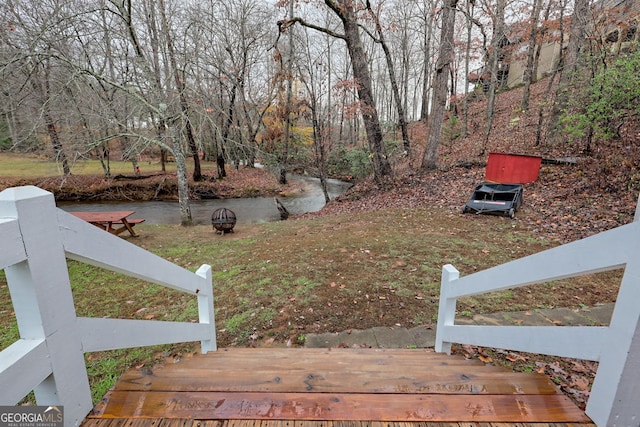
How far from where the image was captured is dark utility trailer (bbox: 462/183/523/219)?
6.93 m

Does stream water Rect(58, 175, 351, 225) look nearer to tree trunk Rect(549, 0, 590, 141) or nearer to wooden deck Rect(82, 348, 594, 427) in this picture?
tree trunk Rect(549, 0, 590, 141)

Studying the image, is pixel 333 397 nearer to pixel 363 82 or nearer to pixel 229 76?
pixel 363 82

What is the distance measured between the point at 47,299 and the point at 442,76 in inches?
484

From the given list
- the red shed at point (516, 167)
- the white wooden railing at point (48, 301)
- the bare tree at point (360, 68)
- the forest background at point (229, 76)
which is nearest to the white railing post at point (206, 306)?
the white wooden railing at point (48, 301)

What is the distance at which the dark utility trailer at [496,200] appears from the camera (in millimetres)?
6926

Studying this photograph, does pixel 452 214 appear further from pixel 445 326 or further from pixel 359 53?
pixel 359 53

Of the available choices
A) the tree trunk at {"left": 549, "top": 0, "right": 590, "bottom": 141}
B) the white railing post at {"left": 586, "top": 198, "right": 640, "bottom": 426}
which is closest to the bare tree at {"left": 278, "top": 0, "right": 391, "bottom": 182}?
the tree trunk at {"left": 549, "top": 0, "right": 590, "bottom": 141}

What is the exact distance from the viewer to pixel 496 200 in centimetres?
742

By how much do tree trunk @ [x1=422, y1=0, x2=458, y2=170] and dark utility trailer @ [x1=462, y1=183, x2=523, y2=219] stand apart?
13.5 feet

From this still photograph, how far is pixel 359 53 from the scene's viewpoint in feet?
34.0

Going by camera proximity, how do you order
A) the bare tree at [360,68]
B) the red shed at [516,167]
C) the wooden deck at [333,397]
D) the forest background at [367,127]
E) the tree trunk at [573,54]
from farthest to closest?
the bare tree at [360,68] → the tree trunk at [573,54] → the red shed at [516,167] → the forest background at [367,127] → the wooden deck at [333,397]

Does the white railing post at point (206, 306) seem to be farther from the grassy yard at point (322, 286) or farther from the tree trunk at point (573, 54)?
the tree trunk at point (573, 54)

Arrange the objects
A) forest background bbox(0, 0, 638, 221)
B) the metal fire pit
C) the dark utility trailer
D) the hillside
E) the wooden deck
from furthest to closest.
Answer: the metal fire pit
forest background bbox(0, 0, 638, 221)
the dark utility trailer
the hillside
the wooden deck

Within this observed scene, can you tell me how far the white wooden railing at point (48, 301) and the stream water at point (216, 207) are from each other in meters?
11.1
